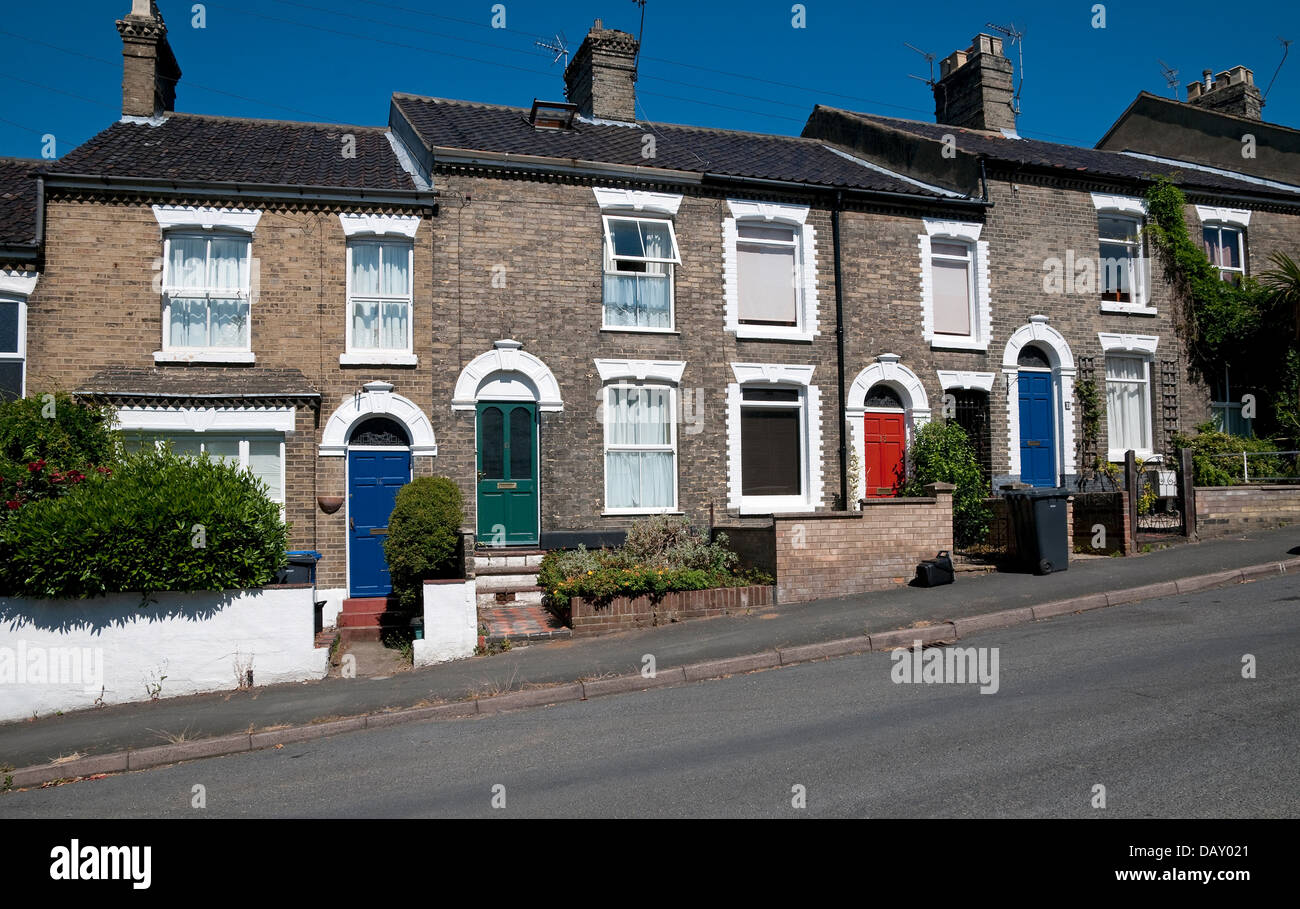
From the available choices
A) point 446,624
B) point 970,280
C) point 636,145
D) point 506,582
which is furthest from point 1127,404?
point 446,624

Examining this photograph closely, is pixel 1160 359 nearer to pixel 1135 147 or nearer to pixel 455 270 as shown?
pixel 1135 147

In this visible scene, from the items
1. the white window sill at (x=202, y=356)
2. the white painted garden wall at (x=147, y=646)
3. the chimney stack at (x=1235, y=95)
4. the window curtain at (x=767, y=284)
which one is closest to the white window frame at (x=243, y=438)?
the white window sill at (x=202, y=356)

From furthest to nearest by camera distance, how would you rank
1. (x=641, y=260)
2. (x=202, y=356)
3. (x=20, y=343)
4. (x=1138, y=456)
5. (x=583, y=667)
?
(x=1138, y=456) → (x=641, y=260) → (x=202, y=356) → (x=20, y=343) → (x=583, y=667)

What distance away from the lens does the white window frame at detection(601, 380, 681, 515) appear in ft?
49.0

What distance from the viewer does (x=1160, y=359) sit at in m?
18.7

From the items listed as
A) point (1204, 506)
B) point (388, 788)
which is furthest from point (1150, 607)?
point (388, 788)

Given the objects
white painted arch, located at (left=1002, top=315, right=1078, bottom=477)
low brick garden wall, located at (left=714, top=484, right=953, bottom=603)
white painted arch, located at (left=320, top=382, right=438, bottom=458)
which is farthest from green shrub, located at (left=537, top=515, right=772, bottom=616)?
white painted arch, located at (left=1002, top=315, right=1078, bottom=477)

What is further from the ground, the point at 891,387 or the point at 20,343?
the point at 20,343

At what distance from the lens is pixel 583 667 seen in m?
9.78

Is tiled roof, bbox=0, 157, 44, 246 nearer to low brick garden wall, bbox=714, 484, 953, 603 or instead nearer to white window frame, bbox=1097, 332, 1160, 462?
low brick garden wall, bbox=714, 484, 953, 603

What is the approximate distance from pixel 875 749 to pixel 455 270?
1043cm

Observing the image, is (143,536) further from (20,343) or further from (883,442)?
(883,442)

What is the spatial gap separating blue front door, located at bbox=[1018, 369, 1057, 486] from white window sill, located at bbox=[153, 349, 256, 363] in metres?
13.7

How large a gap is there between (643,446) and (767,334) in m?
3.01
